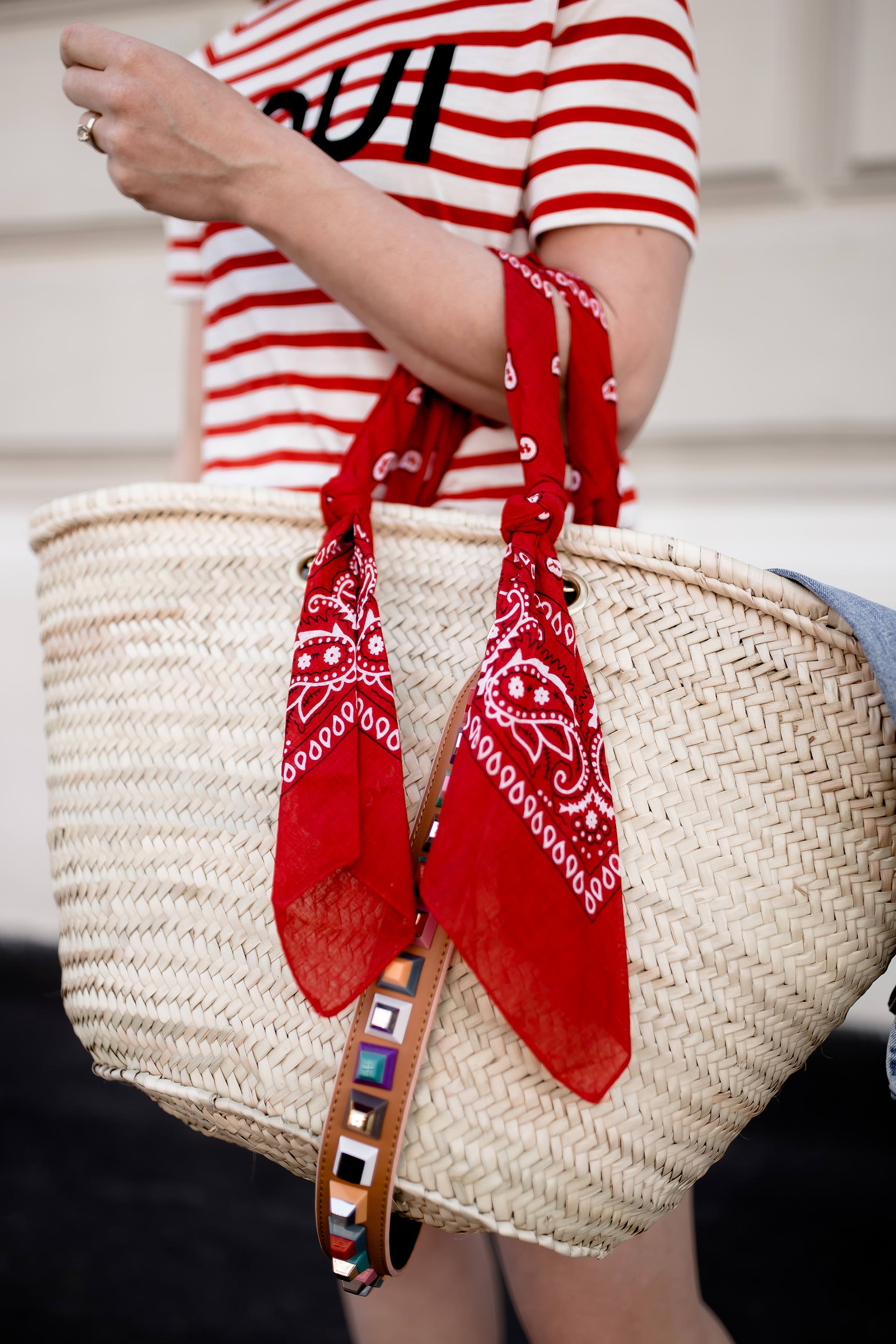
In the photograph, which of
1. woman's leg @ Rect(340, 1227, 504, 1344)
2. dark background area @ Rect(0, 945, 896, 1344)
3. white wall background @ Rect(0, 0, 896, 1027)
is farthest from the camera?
white wall background @ Rect(0, 0, 896, 1027)

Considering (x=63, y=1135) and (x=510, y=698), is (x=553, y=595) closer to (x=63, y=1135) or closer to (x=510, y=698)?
(x=510, y=698)

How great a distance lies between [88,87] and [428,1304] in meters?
0.76

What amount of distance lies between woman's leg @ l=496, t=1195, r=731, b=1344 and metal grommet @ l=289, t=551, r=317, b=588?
0.39m

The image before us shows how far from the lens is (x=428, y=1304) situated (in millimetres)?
605

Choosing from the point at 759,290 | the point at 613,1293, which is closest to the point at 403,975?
the point at 613,1293

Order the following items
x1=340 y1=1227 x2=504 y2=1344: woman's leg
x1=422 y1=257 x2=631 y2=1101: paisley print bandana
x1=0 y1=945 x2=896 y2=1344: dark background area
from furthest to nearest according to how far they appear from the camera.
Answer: x1=0 y1=945 x2=896 y2=1344: dark background area < x1=340 y1=1227 x2=504 y2=1344: woman's leg < x1=422 y1=257 x2=631 y2=1101: paisley print bandana

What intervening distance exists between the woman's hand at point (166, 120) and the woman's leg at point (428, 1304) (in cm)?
65

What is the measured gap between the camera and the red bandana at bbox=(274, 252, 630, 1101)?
0.37m

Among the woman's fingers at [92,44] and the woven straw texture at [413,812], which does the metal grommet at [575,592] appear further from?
the woman's fingers at [92,44]

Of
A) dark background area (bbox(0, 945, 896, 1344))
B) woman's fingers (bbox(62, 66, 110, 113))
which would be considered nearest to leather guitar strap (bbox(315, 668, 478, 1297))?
woman's fingers (bbox(62, 66, 110, 113))

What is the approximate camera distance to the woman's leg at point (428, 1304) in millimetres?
600

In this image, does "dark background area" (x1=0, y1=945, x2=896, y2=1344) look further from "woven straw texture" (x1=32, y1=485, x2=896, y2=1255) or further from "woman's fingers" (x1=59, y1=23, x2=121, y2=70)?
"woman's fingers" (x1=59, y1=23, x2=121, y2=70)

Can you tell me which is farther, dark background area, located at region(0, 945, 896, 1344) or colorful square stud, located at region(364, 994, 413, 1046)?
dark background area, located at region(0, 945, 896, 1344)

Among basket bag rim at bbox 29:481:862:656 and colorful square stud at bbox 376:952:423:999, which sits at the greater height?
basket bag rim at bbox 29:481:862:656
